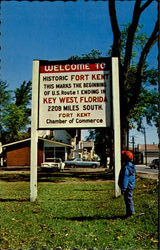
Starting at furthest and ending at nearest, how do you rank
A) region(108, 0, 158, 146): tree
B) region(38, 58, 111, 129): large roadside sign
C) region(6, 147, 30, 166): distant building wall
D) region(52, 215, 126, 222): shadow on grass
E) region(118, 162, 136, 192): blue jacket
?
region(6, 147, 30, 166): distant building wall
region(108, 0, 158, 146): tree
region(38, 58, 111, 129): large roadside sign
region(52, 215, 126, 222): shadow on grass
region(118, 162, 136, 192): blue jacket

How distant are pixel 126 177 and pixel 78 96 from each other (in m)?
3.70

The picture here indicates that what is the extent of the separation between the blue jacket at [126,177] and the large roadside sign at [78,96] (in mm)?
2894

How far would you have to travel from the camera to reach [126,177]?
6262mm

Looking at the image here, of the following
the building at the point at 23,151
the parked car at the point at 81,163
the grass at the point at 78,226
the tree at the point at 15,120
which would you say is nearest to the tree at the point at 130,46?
the grass at the point at 78,226

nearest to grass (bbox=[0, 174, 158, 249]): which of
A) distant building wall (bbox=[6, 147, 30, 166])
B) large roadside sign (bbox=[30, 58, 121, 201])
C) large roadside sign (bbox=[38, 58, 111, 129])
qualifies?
large roadside sign (bbox=[30, 58, 121, 201])

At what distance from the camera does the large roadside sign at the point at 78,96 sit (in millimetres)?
9109

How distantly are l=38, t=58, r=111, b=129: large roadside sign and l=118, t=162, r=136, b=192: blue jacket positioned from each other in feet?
9.49

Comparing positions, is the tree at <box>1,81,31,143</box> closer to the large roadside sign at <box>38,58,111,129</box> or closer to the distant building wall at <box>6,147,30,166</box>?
the distant building wall at <box>6,147,30,166</box>

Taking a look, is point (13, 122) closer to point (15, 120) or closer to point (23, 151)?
point (15, 120)

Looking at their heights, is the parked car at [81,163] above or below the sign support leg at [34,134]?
below

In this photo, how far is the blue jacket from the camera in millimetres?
6218

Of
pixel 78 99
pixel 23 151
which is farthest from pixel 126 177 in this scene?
pixel 23 151

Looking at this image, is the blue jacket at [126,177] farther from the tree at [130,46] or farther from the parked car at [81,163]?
the parked car at [81,163]

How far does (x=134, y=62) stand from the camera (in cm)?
3416
